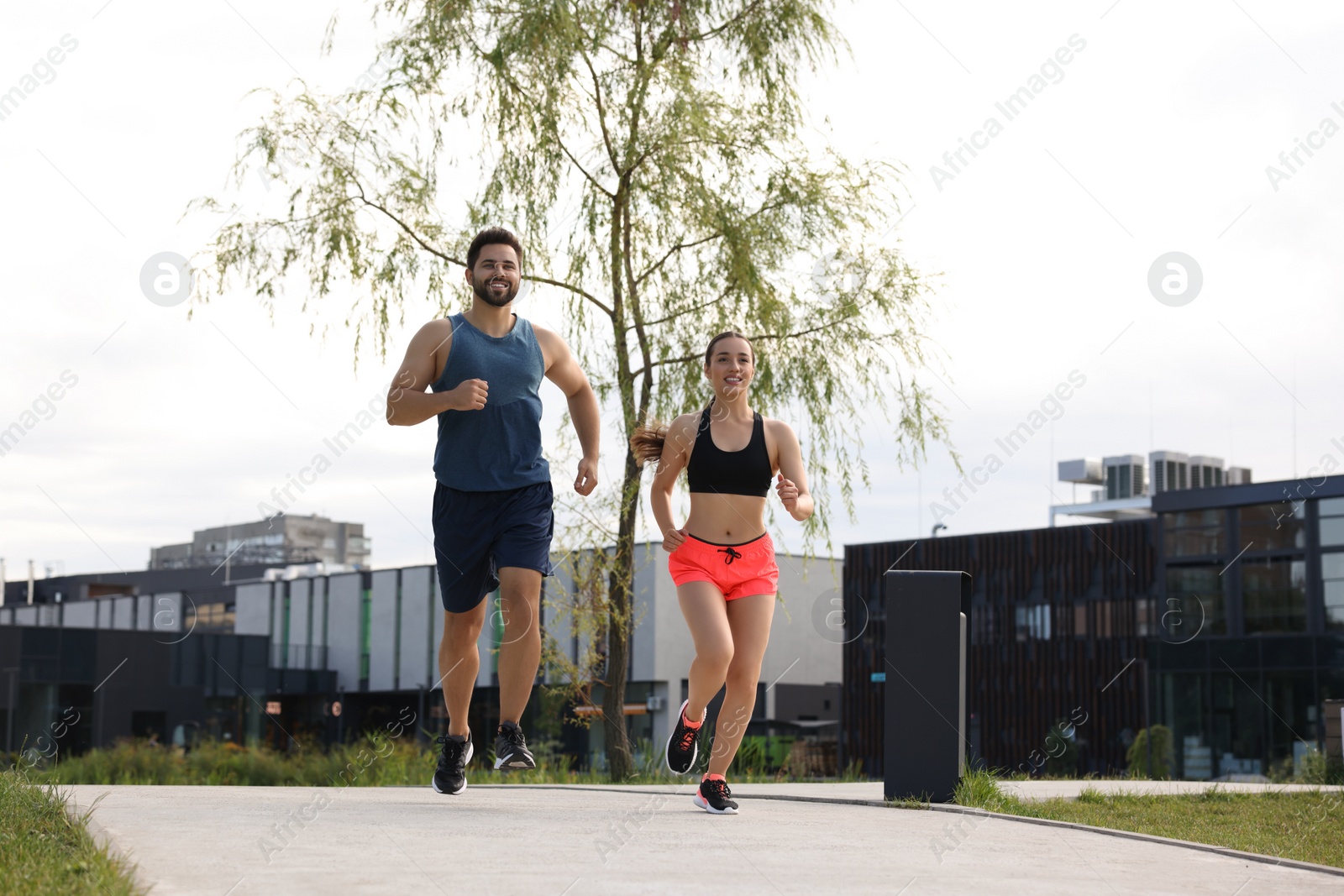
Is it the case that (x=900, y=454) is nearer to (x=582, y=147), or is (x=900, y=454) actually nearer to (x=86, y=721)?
(x=582, y=147)

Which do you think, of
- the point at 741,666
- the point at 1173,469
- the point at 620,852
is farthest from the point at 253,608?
the point at 620,852

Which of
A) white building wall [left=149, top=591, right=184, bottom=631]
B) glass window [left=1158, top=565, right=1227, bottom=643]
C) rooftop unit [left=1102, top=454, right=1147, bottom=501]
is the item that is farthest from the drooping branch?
rooftop unit [left=1102, top=454, right=1147, bottom=501]

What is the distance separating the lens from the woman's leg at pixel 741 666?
19.1ft

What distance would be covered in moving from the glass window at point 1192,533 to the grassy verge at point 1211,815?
35956 millimetres

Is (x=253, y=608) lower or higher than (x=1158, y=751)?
higher

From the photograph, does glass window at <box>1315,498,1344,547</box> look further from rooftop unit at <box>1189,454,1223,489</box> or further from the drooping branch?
the drooping branch

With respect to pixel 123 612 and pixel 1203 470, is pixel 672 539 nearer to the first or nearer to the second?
pixel 123 612

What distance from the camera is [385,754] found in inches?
462

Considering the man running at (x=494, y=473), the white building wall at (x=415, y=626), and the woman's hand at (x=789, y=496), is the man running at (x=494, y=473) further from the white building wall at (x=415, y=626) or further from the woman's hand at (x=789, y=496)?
the white building wall at (x=415, y=626)

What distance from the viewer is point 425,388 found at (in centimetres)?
554

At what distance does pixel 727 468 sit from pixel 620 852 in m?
2.19

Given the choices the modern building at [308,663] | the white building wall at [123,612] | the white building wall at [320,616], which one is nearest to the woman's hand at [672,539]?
the modern building at [308,663]

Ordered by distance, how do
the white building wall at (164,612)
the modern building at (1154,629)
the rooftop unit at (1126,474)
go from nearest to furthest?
the modern building at (1154,629)
the white building wall at (164,612)
the rooftop unit at (1126,474)

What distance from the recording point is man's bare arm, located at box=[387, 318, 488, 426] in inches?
201
